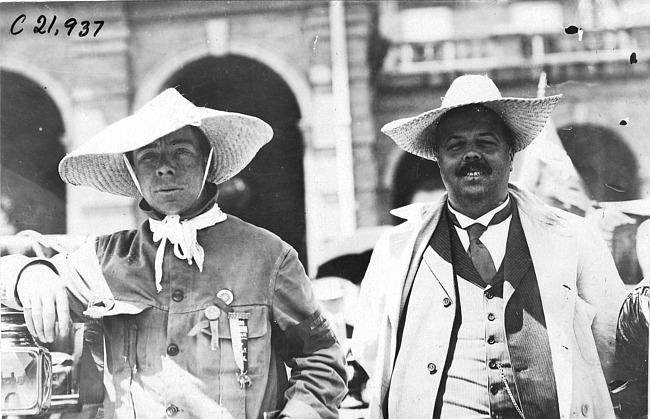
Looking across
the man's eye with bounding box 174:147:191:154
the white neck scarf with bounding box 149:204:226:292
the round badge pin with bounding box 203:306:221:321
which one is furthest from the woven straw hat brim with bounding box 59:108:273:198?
the round badge pin with bounding box 203:306:221:321

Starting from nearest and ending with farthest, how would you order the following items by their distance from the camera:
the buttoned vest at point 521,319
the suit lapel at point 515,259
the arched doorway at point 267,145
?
Result: the buttoned vest at point 521,319, the suit lapel at point 515,259, the arched doorway at point 267,145

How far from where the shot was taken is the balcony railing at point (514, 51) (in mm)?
4219

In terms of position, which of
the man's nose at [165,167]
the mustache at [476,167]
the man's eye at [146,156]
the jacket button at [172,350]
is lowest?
the jacket button at [172,350]

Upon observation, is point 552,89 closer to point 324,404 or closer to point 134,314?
point 324,404

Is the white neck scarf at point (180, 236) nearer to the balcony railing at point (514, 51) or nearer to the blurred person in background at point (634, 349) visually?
the balcony railing at point (514, 51)

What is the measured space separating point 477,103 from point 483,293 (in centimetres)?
102

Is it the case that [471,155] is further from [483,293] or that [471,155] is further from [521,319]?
[521,319]

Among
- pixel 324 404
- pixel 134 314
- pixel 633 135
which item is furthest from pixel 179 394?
pixel 633 135

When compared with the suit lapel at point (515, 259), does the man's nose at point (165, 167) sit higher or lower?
higher

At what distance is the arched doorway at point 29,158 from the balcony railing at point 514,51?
197cm

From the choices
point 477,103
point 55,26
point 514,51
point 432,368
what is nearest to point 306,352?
point 432,368

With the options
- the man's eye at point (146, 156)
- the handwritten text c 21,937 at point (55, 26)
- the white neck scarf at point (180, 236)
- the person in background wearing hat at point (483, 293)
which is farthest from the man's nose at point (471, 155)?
the handwritten text c 21,937 at point (55, 26)

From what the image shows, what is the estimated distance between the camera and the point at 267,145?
416 centimetres

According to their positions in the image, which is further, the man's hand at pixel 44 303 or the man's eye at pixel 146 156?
the man's hand at pixel 44 303
